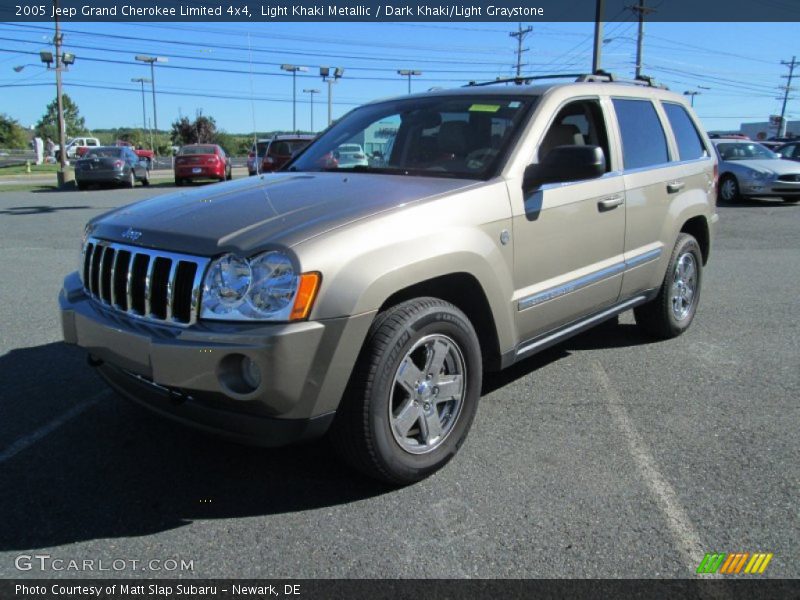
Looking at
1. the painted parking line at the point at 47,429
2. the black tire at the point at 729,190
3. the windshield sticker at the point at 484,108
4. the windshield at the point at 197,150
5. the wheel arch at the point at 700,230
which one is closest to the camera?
the painted parking line at the point at 47,429

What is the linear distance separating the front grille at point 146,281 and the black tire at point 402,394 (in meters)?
0.76

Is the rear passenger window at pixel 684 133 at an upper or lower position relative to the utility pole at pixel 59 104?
lower

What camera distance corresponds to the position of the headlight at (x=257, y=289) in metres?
2.63

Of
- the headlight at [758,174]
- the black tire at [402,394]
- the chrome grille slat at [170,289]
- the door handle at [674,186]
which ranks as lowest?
the black tire at [402,394]

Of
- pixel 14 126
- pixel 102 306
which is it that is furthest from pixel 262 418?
pixel 14 126

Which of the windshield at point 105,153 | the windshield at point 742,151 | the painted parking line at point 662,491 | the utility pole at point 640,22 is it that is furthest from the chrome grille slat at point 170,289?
the utility pole at point 640,22

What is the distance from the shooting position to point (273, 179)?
405cm

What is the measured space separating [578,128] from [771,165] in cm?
1462

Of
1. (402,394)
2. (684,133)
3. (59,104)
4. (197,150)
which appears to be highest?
(59,104)

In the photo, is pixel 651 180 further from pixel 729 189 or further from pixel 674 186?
pixel 729 189

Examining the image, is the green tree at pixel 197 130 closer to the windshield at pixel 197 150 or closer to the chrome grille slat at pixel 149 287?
the windshield at pixel 197 150

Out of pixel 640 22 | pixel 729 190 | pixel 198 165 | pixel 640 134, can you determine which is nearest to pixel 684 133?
pixel 640 134

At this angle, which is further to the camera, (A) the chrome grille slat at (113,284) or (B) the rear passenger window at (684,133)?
(B) the rear passenger window at (684,133)

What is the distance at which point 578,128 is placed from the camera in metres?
4.28
